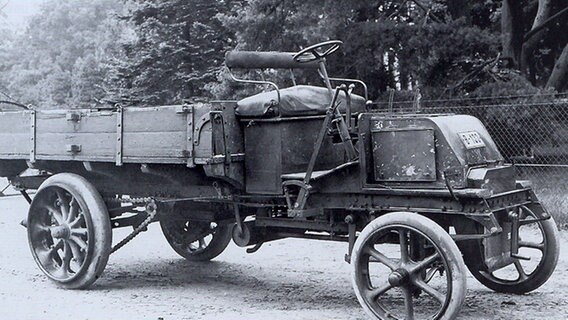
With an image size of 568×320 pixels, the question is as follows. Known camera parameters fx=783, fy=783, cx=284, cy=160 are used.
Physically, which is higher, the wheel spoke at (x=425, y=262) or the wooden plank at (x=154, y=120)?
the wooden plank at (x=154, y=120)

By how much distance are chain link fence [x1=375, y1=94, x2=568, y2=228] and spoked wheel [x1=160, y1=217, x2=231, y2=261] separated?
4.39 metres

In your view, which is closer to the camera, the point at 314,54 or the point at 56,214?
the point at 314,54

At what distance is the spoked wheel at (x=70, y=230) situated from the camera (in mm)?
7588

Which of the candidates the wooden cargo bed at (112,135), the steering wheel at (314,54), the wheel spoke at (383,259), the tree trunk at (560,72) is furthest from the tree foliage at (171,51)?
the wheel spoke at (383,259)

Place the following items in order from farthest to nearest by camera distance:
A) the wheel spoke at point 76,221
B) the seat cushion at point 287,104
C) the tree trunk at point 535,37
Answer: the tree trunk at point 535,37
the wheel spoke at point 76,221
the seat cushion at point 287,104

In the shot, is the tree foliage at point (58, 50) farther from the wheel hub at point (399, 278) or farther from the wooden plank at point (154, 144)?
the wheel hub at point (399, 278)

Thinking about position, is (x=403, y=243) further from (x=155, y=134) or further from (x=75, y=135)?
(x=75, y=135)

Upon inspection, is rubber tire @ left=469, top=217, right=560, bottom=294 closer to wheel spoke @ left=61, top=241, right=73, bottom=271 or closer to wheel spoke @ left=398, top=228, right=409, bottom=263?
wheel spoke @ left=398, top=228, right=409, bottom=263

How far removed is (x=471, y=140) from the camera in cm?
621

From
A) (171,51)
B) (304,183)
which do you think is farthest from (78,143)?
(171,51)

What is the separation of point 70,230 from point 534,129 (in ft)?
26.6

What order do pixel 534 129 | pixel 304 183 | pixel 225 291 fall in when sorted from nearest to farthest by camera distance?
pixel 304 183 < pixel 225 291 < pixel 534 129

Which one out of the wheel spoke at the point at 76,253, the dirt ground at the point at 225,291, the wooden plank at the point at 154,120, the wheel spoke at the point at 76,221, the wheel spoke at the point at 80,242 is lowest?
the dirt ground at the point at 225,291

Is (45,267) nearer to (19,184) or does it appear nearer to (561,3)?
(19,184)
